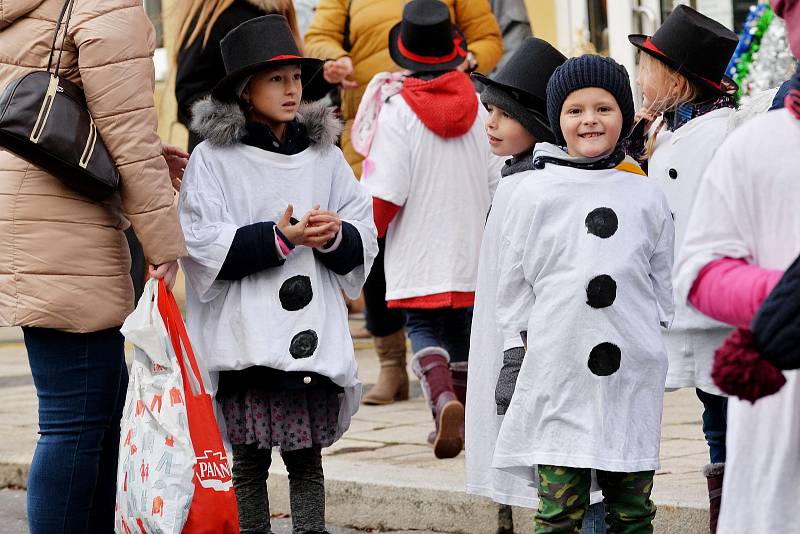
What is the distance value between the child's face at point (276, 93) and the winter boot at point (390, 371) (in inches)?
103

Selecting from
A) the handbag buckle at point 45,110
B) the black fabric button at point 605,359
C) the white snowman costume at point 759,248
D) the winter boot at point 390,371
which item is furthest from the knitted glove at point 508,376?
the winter boot at point 390,371

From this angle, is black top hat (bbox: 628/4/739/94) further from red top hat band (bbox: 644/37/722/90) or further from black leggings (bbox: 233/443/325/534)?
black leggings (bbox: 233/443/325/534)

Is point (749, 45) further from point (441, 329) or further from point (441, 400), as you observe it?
point (441, 400)

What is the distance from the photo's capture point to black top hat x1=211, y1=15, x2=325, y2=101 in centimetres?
476

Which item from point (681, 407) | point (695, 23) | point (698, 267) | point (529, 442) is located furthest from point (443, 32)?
point (698, 267)

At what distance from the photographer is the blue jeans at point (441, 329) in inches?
246

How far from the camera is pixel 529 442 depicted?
4.07m

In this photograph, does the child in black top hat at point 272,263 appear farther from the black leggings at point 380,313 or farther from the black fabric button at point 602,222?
the black leggings at point 380,313

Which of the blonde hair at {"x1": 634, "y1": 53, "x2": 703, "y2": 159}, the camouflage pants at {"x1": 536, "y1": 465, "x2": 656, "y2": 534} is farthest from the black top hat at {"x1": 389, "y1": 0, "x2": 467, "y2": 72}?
the camouflage pants at {"x1": 536, "y1": 465, "x2": 656, "y2": 534}

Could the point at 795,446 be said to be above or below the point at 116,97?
below

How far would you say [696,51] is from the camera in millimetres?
4906

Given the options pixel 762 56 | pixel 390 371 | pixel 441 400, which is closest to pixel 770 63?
pixel 762 56

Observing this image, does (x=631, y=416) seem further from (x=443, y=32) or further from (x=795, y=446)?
(x=443, y=32)

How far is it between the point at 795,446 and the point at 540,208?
5.33 feet
